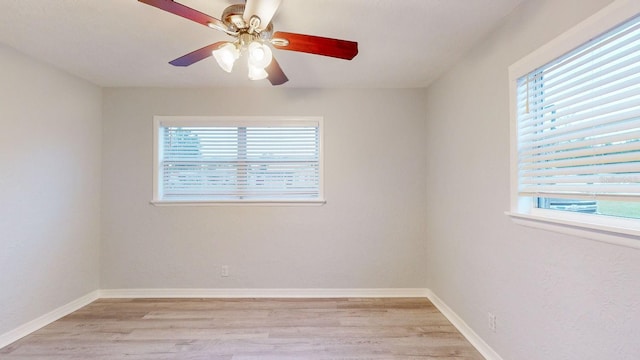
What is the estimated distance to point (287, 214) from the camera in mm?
3303

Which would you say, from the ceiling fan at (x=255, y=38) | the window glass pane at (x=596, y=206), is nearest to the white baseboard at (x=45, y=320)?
the ceiling fan at (x=255, y=38)

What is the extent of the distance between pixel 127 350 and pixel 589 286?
9.67 feet

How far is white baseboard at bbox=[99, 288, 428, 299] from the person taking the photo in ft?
10.7

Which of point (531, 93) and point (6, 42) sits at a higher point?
point (6, 42)

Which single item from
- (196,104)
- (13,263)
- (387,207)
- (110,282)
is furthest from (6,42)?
(387,207)

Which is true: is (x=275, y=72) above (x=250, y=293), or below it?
above

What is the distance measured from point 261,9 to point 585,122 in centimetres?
163

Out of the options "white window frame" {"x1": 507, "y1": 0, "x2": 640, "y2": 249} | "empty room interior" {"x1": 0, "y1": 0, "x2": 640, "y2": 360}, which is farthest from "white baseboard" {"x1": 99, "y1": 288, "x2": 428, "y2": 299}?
"white window frame" {"x1": 507, "y1": 0, "x2": 640, "y2": 249}

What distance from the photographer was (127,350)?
2.27 m

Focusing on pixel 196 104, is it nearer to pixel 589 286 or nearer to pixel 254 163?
pixel 254 163

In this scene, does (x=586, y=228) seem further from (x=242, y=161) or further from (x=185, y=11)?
(x=242, y=161)

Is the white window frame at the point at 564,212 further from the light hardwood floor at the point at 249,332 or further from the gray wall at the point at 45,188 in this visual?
the gray wall at the point at 45,188

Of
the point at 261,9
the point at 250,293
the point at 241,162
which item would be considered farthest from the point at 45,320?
the point at 261,9

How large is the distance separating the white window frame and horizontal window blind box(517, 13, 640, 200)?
0.13 feet
